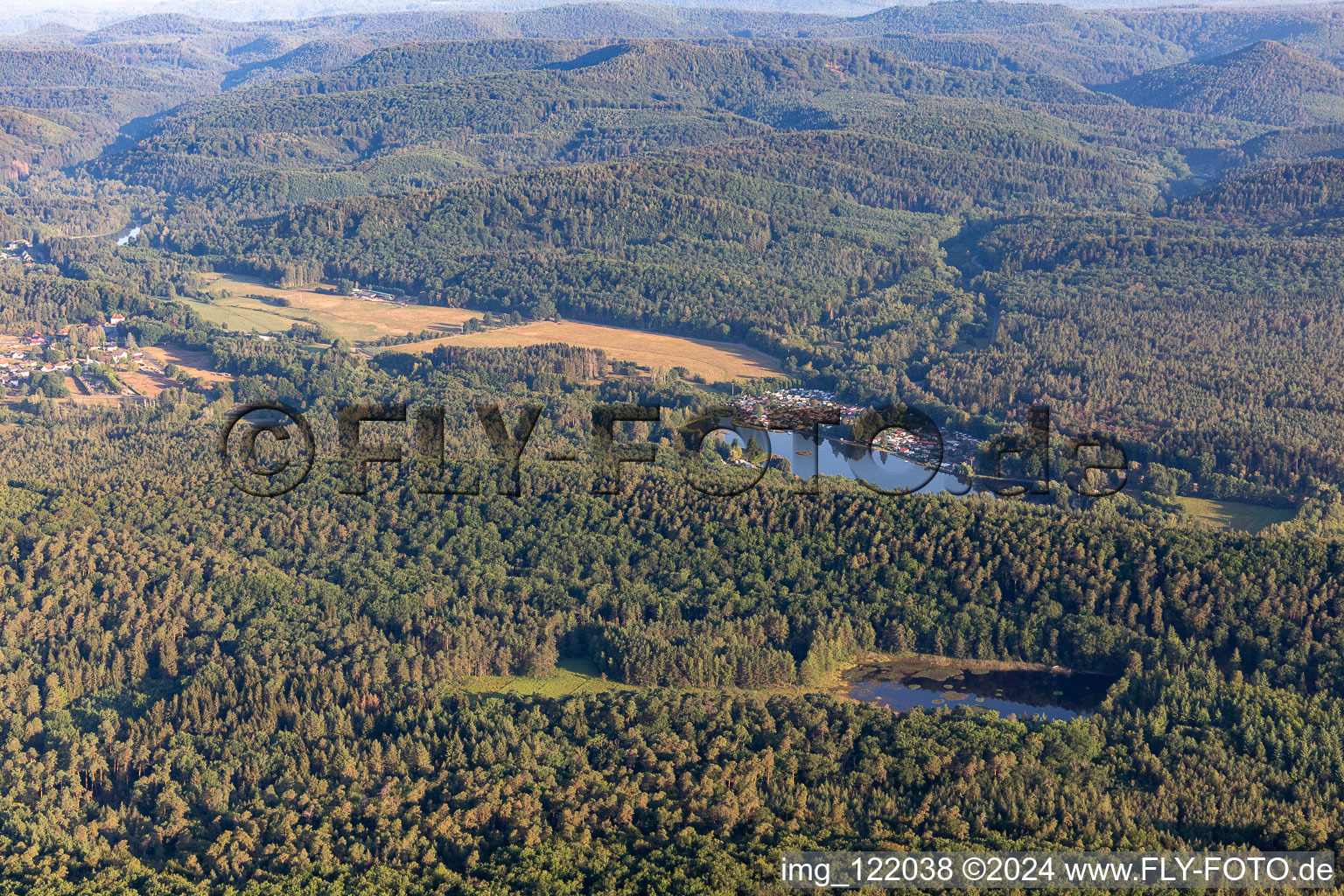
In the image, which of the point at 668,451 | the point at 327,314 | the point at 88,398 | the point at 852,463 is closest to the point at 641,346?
the point at 327,314

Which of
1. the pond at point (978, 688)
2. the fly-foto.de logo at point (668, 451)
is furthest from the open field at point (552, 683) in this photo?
the fly-foto.de logo at point (668, 451)

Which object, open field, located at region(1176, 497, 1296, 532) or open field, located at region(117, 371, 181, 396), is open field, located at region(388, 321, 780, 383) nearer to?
open field, located at region(117, 371, 181, 396)

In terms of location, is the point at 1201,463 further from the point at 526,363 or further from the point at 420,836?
the point at 420,836

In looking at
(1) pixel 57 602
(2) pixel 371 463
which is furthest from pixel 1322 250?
(1) pixel 57 602

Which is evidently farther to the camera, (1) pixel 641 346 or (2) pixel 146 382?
(1) pixel 641 346

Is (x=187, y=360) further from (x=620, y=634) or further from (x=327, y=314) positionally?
(x=620, y=634)

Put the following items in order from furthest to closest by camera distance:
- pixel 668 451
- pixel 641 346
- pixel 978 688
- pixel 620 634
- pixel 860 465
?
pixel 641 346
pixel 860 465
pixel 668 451
pixel 620 634
pixel 978 688
